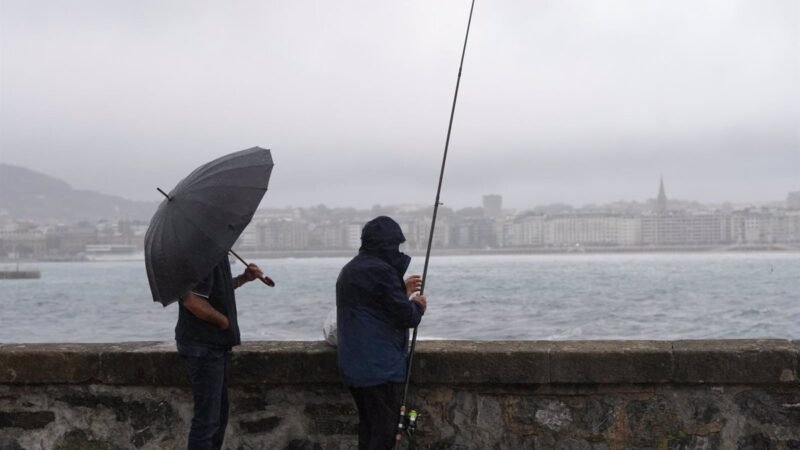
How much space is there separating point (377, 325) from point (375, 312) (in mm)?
53

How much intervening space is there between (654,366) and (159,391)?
2327mm

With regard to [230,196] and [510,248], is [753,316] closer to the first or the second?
[230,196]

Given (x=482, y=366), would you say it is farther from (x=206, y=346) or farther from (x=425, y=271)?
(x=206, y=346)

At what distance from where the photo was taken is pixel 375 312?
147 inches

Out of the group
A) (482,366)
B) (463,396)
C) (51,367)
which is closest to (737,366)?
(482,366)

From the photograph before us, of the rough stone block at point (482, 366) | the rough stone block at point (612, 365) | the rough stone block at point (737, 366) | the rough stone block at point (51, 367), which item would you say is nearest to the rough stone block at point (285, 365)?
the rough stone block at point (482, 366)

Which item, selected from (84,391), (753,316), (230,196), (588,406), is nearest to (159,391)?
(84,391)

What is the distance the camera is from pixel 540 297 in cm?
5509

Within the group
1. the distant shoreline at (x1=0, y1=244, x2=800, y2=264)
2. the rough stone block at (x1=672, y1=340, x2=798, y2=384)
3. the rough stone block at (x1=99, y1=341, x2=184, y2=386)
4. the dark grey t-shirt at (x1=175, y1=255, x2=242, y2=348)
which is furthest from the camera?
the distant shoreline at (x1=0, y1=244, x2=800, y2=264)

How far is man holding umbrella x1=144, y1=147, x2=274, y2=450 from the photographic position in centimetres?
370

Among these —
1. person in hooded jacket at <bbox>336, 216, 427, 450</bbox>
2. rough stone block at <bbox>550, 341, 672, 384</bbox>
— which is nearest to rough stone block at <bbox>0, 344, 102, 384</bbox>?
person in hooded jacket at <bbox>336, 216, 427, 450</bbox>

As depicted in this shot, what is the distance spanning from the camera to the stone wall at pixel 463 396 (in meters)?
4.17

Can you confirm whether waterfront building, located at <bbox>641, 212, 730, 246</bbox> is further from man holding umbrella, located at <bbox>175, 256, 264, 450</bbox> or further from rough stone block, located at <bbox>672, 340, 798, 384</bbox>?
man holding umbrella, located at <bbox>175, 256, 264, 450</bbox>

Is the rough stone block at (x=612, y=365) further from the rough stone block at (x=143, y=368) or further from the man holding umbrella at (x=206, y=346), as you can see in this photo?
the rough stone block at (x=143, y=368)
